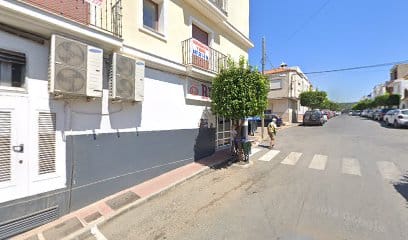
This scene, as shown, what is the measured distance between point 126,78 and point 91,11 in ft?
5.49

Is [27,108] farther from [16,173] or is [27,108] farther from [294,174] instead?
[294,174]

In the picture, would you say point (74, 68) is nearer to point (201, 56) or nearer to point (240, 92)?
point (240, 92)

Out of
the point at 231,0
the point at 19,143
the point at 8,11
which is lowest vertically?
the point at 19,143

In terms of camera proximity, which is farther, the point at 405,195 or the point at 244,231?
the point at 405,195

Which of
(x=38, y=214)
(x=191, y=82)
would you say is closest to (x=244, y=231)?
(x=38, y=214)

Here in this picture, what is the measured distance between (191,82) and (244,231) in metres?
6.23

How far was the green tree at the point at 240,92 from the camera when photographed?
877 cm

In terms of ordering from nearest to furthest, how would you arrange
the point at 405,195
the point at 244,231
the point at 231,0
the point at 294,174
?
the point at 244,231
the point at 405,195
the point at 294,174
the point at 231,0

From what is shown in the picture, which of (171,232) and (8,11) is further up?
(8,11)

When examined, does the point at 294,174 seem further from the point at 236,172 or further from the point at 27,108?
the point at 27,108

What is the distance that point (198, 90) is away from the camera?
9.98 metres

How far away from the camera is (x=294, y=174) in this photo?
7.99 metres

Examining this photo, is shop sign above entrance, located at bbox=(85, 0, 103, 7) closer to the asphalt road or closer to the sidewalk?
the sidewalk

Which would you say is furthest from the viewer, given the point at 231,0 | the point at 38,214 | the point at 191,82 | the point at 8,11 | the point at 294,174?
the point at 231,0
